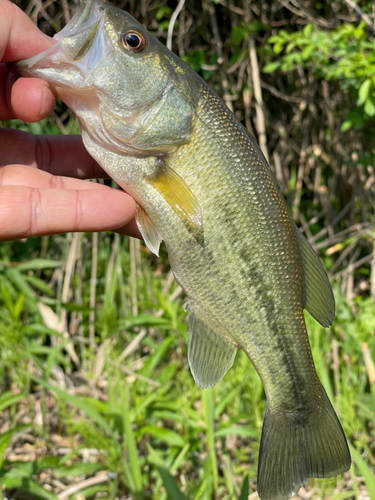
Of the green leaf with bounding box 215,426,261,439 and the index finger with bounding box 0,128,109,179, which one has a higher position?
the index finger with bounding box 0,128,109,179

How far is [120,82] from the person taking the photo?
1.35 meters

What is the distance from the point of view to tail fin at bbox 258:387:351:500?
4.57 feet

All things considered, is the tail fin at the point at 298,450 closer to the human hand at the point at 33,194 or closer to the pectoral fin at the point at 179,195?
the pectoral fin at the point at 179,195

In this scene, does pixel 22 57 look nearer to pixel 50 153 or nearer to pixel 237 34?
pixel 50 153

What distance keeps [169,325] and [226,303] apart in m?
1.21

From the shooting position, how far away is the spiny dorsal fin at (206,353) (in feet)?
4.72

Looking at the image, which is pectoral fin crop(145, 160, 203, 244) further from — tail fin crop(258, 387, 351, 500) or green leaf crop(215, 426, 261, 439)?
green leaf crop(215, 426, 261, 439)

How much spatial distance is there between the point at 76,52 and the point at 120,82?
0.48 ft

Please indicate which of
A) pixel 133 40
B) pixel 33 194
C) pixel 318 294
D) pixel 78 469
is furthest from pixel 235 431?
pixel 133 40

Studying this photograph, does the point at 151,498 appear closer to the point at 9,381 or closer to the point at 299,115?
the point at 9,381

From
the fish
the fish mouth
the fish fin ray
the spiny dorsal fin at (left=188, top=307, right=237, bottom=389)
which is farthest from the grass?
the fish mouth

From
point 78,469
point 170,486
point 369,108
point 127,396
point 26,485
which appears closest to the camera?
point 170,486

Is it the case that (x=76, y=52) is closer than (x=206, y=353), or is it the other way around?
(x=76, y=52)

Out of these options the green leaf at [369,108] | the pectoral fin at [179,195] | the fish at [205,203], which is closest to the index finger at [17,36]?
the fish at [205,203]
